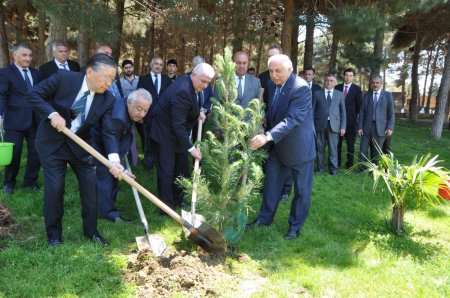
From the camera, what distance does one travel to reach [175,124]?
14.8 ft

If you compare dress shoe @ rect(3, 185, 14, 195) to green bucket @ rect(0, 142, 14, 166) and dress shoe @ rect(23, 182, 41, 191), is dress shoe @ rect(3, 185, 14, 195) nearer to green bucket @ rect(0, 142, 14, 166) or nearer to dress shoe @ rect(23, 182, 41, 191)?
dress shoe @ rect(23, 182, 41, 191)

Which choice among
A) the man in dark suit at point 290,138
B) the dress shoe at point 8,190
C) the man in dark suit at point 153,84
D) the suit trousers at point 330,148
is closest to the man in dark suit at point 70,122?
the man in dark suit at point 290,138

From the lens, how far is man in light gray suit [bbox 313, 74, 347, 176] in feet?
24.0

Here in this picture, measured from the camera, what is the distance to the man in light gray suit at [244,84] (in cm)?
587

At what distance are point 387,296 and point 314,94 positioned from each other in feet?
15.6

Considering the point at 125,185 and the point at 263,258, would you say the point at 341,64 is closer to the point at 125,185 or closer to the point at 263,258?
the point at 125,185

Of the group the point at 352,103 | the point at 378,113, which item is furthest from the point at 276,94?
the point at 352,103

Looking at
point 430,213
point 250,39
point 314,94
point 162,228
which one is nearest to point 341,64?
point 250,39

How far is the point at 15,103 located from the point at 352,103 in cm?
622

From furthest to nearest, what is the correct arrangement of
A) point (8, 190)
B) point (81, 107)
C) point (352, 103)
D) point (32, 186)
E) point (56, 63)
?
point (352, 103) → point (56, 63) → point (32, 186) → point (8, 190) → point (81, 107)

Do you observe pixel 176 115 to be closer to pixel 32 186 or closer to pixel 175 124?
pixel 175 124

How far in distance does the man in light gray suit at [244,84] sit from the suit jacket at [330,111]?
1.81m

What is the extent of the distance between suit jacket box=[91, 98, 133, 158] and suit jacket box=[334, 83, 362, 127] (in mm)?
4933

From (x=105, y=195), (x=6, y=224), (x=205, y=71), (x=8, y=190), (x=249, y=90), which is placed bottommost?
(x=6, y=224)
